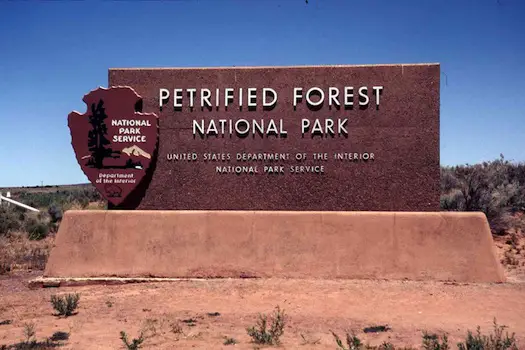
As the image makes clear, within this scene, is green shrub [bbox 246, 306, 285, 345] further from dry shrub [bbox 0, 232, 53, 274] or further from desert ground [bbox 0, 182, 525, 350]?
dry shrub [bbox 0, 232, 53, 274]

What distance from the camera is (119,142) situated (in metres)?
10.1

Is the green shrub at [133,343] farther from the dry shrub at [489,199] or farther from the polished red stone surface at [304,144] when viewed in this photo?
the dry shrub at [489,199]

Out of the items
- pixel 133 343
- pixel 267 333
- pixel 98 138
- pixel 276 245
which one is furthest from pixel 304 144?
pixel 133 343

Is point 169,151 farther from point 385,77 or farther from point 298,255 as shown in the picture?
point 385,77

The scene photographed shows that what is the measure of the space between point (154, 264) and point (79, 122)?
3.18 m

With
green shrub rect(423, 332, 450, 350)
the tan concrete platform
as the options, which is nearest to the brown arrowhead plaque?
the tan concrete platform

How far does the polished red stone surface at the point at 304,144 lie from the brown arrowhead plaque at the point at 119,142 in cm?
21

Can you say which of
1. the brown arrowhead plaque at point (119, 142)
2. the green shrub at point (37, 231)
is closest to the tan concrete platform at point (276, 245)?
the brown arrowhead plaque at point (119, 142)

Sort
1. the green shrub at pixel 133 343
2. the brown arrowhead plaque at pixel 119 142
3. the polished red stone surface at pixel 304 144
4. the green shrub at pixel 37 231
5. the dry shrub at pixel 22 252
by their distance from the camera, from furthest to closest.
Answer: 1. the green shrub at pixel 37 231
2. the dry shrub at pixel 22 252
3. the brown arrowhead plaque at pixel 119 142
4. the polished red stone surface at pixel 304 144
5. the green shrub at pixel 133 343

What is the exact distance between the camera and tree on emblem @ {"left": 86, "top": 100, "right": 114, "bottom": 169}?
10.2m

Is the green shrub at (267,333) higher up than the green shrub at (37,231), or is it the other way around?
the green shrub at (37,231)

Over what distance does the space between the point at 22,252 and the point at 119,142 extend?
5505mm

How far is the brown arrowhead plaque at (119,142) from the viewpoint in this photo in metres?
10.1

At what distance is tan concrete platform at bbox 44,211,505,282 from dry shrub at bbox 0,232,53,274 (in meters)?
2.59
